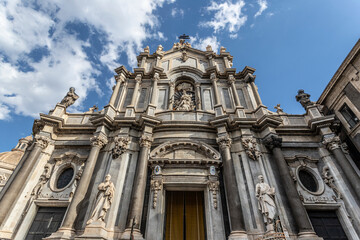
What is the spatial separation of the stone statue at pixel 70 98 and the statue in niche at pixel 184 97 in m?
7.46

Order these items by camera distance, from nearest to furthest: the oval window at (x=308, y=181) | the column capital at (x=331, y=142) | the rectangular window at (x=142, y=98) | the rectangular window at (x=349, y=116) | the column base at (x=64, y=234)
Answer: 1. the column base at (x=64, y=234)
2. the oval window at (x=308, y=181)
3. the column capital at (x=331, y=142)
4. the rectangular window at (x=349, y=116)
5. the rectangular window at (x=142, y=98)

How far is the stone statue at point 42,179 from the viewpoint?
407 inches

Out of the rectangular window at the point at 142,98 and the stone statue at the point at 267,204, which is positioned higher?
the rectangular window at the point at 142,98

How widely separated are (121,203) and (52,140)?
6498 mm

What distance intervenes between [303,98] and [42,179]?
680 inches

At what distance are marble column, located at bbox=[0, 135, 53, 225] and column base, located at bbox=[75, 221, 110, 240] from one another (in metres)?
4.69

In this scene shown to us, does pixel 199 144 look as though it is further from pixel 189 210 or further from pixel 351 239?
pixel 351 239

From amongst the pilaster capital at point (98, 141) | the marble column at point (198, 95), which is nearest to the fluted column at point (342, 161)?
the marble column at point (198, 95)

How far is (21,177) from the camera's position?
10.2 metres

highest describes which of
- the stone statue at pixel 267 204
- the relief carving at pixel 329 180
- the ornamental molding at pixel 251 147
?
the ornamental molding at pixel 251 147

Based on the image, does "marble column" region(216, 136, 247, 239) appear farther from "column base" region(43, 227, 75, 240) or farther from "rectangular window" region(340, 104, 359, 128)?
"rectangular window" region(340, 104, 359, 128)

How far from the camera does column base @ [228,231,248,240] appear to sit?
26.0 ft

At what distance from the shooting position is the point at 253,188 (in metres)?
9.49

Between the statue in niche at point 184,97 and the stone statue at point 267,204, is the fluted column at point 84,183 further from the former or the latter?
the stone statue at point 267,204
